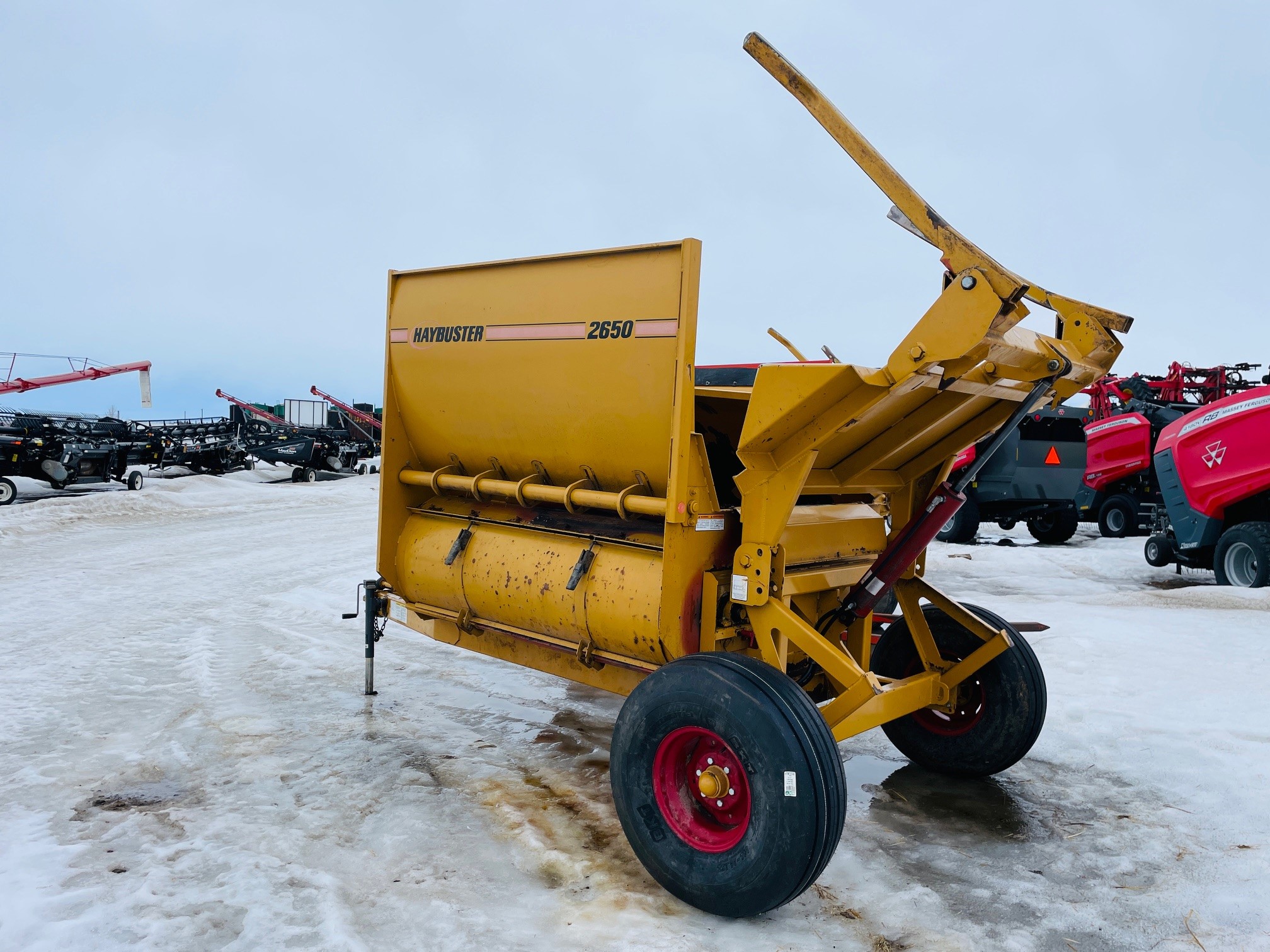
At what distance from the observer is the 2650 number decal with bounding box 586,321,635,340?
3709 mm

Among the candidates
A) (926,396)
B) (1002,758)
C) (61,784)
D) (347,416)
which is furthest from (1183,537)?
(347,416)

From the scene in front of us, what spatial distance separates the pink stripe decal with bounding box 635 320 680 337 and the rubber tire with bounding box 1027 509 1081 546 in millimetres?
12519

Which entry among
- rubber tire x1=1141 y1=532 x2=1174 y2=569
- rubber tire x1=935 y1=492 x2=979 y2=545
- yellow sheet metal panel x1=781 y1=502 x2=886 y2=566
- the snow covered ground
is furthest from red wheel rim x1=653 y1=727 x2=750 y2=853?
rubber tire x1=935 y1=492 x2=979 y2=545

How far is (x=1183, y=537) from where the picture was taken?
1017cm

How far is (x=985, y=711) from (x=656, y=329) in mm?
2472

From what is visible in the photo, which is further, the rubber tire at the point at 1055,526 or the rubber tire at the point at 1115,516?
the rubber tire at the point at 1115,516

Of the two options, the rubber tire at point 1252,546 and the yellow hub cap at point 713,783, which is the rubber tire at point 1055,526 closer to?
the rubber tire at point 1252,546

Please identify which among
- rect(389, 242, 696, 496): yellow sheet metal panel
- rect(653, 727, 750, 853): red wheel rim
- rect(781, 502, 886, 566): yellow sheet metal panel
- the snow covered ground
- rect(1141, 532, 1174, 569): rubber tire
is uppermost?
rect(389, 242, 696, 496): yellow sheet metal panel

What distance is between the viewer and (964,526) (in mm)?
14000

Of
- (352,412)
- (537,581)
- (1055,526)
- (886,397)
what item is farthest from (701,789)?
(352,412)

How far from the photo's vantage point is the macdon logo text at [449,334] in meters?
4.46

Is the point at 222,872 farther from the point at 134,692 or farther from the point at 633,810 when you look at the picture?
the point at 134,692

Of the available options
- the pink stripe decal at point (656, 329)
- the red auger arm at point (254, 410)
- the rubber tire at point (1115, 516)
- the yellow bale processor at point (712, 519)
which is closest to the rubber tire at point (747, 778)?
the yellow bale processor at point (712, 519)

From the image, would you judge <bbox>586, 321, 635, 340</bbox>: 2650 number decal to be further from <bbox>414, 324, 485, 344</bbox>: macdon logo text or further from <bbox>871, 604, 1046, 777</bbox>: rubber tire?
<bbox>871, 604, 1046, 777</bbox>: rubber tire
